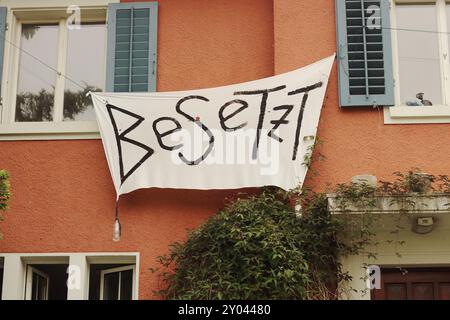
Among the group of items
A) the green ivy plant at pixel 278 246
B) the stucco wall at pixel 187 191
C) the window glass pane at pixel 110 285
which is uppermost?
the stucco wall at pixel 187 191

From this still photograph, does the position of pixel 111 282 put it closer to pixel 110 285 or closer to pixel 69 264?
pixel 110 285

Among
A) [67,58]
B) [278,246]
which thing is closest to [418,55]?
[278,246]

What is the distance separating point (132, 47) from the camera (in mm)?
9938

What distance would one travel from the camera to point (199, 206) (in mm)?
9250

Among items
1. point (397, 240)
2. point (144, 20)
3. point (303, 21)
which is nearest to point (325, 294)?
point (397, 240)

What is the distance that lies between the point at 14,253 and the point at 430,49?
4.97 metres

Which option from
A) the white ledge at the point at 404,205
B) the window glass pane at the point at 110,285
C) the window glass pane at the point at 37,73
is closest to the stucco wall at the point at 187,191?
the window glass pane at the point at 110,285

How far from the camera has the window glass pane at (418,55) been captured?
9492 millimetres

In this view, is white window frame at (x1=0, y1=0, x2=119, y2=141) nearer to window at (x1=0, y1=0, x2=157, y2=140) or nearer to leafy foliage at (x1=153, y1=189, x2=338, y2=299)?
window at (x1=0, y1=0, x2=157, y2=140)

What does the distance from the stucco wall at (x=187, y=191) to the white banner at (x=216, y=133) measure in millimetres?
244

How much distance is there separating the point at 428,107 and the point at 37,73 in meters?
4.44

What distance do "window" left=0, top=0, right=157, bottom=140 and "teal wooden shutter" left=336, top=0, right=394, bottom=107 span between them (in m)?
2.11

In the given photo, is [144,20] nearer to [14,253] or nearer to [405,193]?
[14,253]

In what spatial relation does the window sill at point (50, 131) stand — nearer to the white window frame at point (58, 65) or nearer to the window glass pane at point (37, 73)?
the white window frame at point (58, 65)
